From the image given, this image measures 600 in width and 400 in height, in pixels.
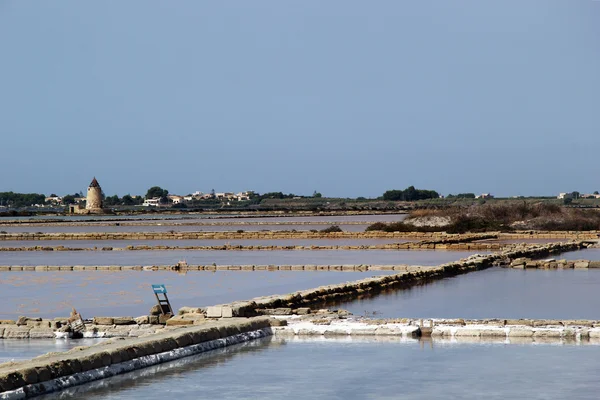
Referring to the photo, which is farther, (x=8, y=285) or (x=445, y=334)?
(x=8, y=285)

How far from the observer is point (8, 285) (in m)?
20.4

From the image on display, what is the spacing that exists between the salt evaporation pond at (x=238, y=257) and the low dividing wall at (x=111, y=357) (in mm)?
15145

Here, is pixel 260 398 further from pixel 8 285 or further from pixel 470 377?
pixel 8 285

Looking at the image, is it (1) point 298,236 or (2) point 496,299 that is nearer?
(2) point 496,299

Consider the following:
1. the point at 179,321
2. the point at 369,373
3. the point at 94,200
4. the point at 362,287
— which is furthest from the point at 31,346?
the point at 94,200

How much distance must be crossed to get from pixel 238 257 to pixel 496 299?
14926 millimetres

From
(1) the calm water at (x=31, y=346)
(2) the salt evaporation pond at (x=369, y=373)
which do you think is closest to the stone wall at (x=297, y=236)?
(1) the calm water at (x=31, y=346)

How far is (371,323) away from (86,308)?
5524 mm

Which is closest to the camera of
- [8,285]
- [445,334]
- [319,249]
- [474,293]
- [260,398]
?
[260,398]

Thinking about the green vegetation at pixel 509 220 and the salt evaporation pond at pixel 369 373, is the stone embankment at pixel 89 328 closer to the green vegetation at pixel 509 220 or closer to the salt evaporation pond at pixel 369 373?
the salt evaporation pond at pixel 369 373

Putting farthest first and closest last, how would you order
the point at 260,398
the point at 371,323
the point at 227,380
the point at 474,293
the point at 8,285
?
1. the point at 8,285
2. the point at 474,293
3. the point at 371,323
4. the point at 227,380
5. the point at 260,398

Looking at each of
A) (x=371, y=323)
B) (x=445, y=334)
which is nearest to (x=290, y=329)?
(x=371, y=323)

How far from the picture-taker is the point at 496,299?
15656 millimetres

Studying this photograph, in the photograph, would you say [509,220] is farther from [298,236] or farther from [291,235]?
[298,236]
